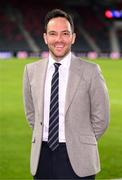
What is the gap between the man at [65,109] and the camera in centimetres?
287

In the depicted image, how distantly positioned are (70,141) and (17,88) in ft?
46.1

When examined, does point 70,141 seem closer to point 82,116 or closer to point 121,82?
point 82,116

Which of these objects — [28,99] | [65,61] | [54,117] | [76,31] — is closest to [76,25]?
[76,31]

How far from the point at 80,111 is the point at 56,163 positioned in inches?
13.2

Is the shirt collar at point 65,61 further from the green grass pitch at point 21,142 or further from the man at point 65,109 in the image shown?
the green grass pitch at point 21,142

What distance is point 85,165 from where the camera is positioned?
2924mm


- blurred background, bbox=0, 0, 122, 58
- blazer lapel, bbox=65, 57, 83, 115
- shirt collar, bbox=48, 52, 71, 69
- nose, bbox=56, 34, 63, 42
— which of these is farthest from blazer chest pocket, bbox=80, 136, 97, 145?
blurred background, bbox=0, 0, 122, 58

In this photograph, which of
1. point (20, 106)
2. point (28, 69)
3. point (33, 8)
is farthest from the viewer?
point (33, 8)

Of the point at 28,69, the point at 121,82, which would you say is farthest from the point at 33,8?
the point at 28,69

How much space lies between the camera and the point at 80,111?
2.87m

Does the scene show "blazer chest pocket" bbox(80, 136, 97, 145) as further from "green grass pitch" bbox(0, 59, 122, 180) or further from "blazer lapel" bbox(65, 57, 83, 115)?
"green grass pitch" bbox(0, 59, 122, 180)

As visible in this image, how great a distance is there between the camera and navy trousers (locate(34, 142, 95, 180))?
9.49ft

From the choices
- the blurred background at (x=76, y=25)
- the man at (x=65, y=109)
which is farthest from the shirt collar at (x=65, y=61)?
the blurred background at (x=76, y=25)

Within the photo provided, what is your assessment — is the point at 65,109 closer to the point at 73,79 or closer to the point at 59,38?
the point at 73,79
